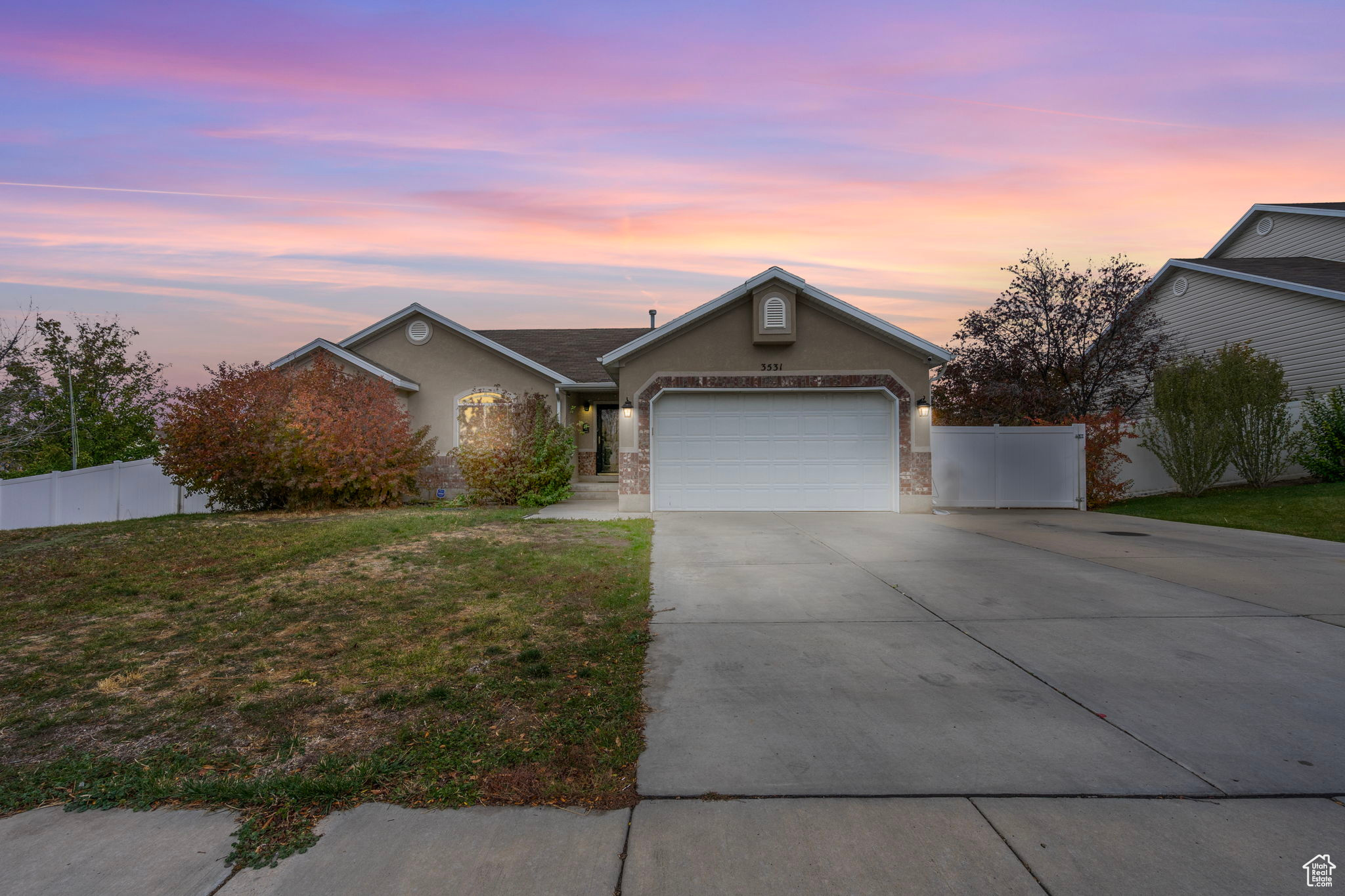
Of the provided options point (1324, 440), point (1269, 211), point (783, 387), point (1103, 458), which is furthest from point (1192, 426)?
point (1269, 211)

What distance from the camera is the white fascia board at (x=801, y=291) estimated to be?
1312 cm

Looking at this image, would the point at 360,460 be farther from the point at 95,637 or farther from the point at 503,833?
the point at 503,833

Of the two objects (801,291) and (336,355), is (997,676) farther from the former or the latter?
(336,355)

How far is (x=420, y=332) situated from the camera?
55.1 ft

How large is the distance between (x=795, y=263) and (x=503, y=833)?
16.3 meters

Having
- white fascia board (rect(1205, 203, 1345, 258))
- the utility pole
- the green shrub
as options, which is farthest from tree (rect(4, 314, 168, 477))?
white fascia board (rect(1205, 203, 1345, 258))

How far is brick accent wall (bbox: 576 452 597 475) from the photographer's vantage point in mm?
18500

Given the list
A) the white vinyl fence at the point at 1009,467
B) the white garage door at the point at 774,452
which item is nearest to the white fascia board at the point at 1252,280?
the white vinyl fence at the point at 1009,467

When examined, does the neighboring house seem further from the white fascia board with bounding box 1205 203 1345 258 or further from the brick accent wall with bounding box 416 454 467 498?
the brick accent wall with bounding box 416 454 467 498

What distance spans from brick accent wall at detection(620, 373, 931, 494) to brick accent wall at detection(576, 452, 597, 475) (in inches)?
196

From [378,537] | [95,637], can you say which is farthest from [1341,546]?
[95,637]

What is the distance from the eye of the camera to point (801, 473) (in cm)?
1377

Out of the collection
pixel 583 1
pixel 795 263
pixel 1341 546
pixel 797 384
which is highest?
pixel 583 1

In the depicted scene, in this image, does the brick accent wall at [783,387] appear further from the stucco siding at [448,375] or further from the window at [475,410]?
the window at [475,410]
